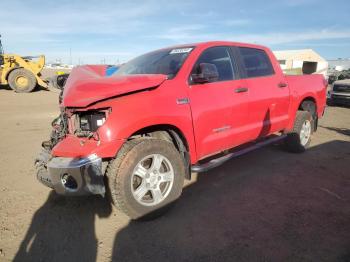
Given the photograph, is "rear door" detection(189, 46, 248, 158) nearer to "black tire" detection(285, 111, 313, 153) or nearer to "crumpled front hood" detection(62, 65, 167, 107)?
"crumpled front hood" detection(62, 65, 167, 107)

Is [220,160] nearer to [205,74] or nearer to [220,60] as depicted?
[205,74]

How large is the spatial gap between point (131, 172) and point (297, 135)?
3.62 metres

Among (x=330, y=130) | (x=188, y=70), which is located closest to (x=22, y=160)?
(x=188, y=70)

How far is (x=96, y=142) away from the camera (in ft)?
10.2

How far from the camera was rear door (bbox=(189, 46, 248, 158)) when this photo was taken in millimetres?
3768

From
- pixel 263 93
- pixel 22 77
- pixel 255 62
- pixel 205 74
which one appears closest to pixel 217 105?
pixel 205 74

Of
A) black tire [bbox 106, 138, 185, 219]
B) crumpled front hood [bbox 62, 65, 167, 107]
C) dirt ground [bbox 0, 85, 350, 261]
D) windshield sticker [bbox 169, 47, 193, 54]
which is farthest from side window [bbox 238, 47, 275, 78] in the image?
black tire [bbox 106, 138, 185, 219]

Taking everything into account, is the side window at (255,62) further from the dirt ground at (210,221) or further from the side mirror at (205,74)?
the dirt ground at (210,221)

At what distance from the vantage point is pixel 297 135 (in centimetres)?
567

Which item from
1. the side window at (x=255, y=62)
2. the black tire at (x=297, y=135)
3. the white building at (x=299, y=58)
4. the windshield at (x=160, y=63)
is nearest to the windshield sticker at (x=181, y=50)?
the windshield at (x=160, y=63)

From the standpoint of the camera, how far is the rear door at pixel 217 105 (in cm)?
377

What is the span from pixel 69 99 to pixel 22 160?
2943 millimetres

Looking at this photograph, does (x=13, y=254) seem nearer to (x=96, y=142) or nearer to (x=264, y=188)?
(x=96, y=142)

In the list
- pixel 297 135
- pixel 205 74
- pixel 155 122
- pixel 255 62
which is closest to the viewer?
pixel 155 122
